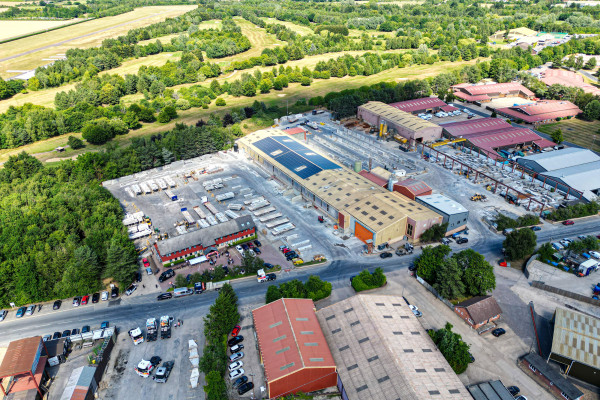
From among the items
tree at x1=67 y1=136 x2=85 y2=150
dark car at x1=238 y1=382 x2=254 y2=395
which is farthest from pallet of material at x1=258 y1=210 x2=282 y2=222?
tree at x1=67 y1=136 x2=85 y2=150

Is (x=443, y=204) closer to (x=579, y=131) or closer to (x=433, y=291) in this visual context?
(x=433, y=291)

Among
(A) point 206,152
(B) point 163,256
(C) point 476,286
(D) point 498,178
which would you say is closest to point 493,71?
(D) point 498,178

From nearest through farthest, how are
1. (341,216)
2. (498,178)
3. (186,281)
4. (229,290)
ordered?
1. (229,290)
2. (186,281)
3. (341,216)
4. (498,178)

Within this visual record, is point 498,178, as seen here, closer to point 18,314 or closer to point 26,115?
point 18,314

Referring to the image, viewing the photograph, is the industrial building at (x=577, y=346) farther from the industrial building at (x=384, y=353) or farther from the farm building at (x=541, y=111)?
the farm building at (x=541, y=111)

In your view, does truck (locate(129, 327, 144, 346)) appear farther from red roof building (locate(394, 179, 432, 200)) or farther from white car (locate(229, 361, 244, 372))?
red roof building (locate(394, 179, 432, 200))

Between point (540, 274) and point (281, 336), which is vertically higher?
point (281, 336)

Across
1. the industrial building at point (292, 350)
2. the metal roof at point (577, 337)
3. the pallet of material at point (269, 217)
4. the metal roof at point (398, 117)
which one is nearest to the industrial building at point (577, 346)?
the metal roof at point (577, 337)
